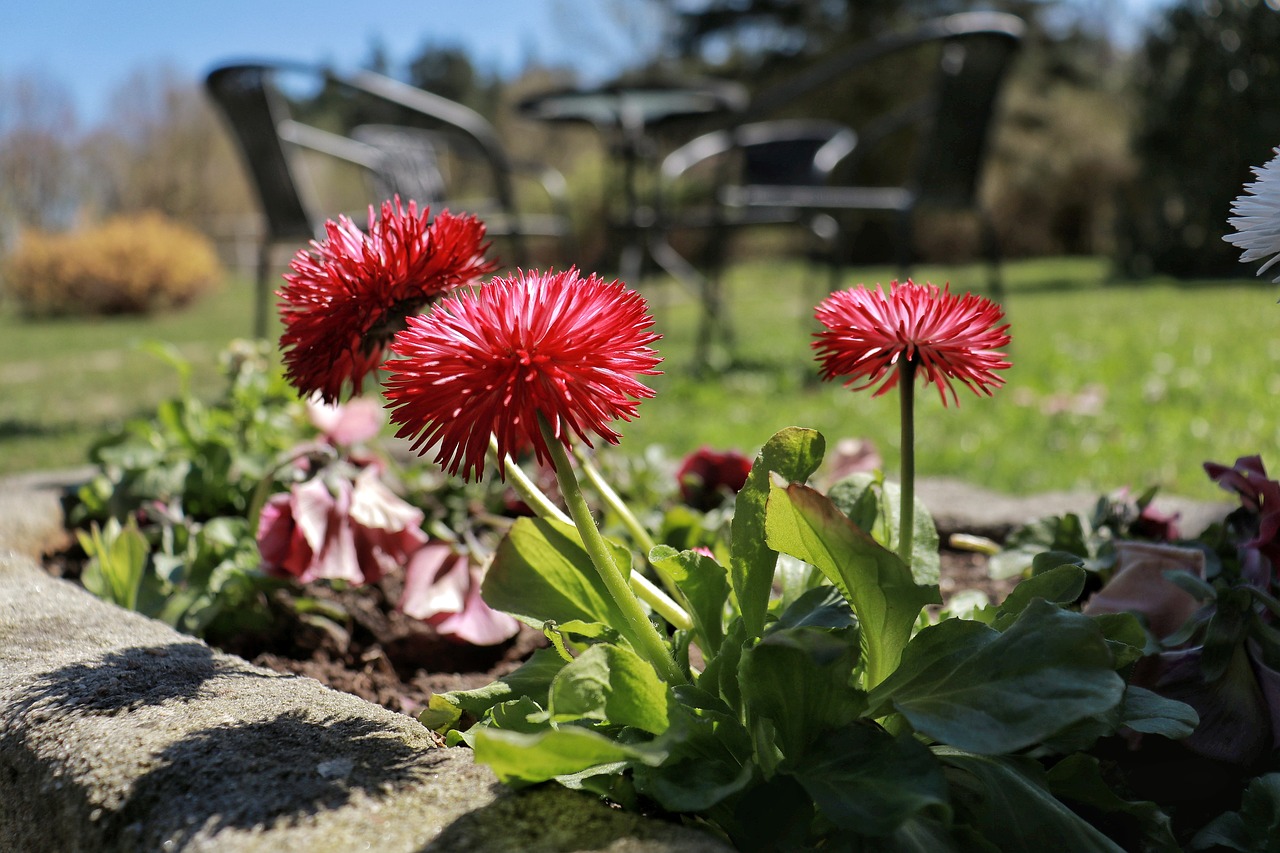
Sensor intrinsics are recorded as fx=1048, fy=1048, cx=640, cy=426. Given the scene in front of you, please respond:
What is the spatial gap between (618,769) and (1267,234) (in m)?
0.56

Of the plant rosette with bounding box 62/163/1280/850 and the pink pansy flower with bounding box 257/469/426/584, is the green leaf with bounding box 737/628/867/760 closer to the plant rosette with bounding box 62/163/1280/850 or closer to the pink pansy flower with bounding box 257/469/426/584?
the plant rosette with bounding box 62/163/1280/850

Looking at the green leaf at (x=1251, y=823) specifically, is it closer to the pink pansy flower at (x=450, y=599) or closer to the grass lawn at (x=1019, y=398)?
the grass lawn at (x=1019, y=398)

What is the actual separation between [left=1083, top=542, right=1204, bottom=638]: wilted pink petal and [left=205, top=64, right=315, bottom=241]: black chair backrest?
11.5 feet

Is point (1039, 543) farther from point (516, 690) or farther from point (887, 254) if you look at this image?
point (887, 254)

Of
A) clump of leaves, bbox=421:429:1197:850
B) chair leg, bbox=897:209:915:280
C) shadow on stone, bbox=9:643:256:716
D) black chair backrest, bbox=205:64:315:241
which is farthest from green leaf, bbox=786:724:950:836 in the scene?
black chair backrest, bbox=205:64:315:241

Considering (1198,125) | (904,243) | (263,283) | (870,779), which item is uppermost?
(1198,125)

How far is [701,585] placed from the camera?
0.86m

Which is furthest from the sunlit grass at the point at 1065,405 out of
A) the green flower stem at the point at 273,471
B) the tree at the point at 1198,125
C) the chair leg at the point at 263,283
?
the tree at the point at 1198,125

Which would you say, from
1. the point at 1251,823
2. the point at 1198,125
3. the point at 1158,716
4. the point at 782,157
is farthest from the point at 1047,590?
the point at 1198,125

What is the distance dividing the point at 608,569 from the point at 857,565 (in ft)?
0.59

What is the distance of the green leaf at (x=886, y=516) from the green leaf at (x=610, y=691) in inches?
11.4

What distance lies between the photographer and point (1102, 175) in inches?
548

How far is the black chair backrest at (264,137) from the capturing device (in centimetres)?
409

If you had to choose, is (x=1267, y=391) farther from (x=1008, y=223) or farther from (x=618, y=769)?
(x=1008, y=223)
